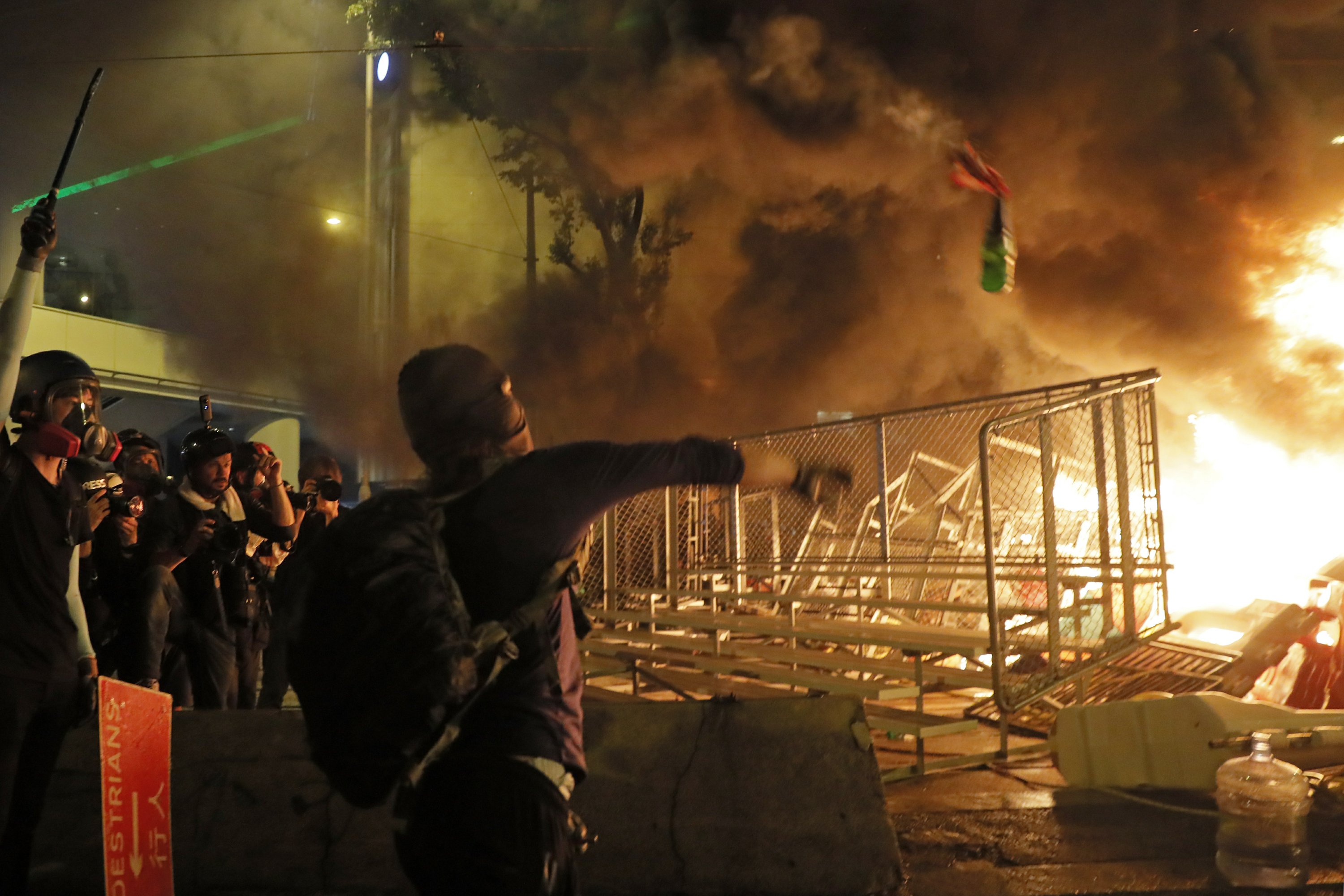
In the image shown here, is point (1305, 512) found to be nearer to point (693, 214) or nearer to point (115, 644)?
point (693, 214)

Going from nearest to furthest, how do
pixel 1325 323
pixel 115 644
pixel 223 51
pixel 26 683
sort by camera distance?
pixel 26 683
pixel 115 644
pixel 1325 323
pixel 223 51

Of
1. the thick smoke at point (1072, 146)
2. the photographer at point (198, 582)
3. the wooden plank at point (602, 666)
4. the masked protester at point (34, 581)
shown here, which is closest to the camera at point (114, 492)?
the photographer at point (198, 582)

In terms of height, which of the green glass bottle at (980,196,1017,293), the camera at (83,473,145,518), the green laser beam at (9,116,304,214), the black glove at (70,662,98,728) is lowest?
the black glove at (70,662,98,728)

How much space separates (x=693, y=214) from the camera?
1427 centimetres

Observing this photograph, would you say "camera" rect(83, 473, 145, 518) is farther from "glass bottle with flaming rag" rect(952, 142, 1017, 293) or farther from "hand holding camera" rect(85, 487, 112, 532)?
"glass bottle with flaming rag" rect(952, 142, 1017, 293)

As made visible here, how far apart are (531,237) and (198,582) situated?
12476 millimetres

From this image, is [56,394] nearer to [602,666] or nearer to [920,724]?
[920,724]

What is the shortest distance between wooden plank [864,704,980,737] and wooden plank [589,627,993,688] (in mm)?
201

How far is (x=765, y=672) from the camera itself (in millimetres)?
5770

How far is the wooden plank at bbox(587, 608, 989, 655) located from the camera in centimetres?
501

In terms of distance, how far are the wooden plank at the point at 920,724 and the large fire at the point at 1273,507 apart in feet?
14.1

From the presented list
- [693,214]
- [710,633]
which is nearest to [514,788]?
[710,633]

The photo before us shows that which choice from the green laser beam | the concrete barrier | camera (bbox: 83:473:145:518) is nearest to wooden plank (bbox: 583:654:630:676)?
the concrete barrier

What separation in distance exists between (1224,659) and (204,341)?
15100mm
